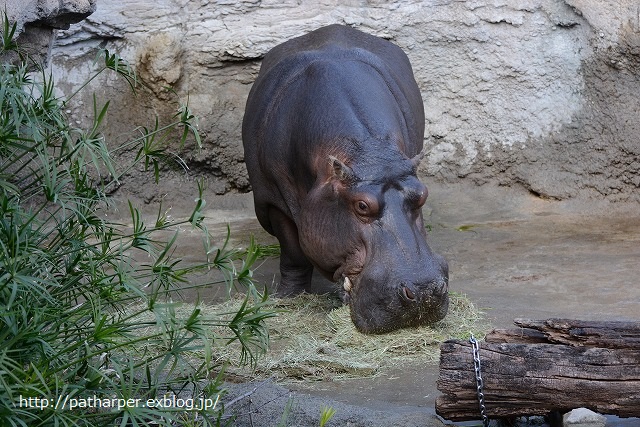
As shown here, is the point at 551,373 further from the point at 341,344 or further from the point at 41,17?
the point at 41,17

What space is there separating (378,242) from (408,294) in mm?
303

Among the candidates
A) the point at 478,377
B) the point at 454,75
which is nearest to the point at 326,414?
the point at 478,377

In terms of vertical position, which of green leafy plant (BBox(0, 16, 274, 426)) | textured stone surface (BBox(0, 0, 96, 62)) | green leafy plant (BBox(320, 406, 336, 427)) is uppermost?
textured stone surface (BBox(0, 0, 96, 62))

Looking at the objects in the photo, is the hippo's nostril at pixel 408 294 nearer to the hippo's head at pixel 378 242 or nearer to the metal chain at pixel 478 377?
the hippo's head at pixel 378 242

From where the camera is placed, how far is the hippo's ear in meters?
5.00

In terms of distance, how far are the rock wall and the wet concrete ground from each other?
0.22m

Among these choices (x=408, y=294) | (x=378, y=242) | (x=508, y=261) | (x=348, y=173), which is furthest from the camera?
(x=508, y=261)

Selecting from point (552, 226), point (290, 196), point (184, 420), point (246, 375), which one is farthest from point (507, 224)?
point (184, 420)

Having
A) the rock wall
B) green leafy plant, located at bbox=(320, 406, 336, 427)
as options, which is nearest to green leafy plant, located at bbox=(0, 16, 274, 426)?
green leafy plant, located at bbox=(320, 406, 336, 427)

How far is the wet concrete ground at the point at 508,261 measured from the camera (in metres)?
4.30

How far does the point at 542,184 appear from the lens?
26.7 feet

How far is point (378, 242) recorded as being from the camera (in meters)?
4.88

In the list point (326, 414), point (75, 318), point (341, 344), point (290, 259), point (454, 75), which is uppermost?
point (75, 318)

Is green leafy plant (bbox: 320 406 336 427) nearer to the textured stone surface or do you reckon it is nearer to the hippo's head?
the hippo's head
